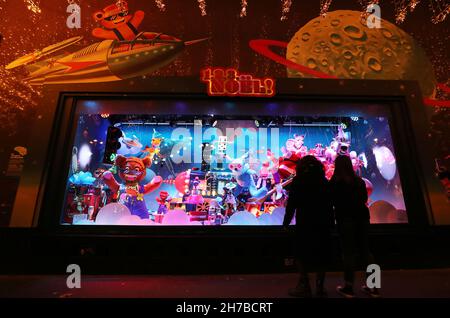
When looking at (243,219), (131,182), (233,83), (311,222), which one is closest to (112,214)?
(131,182)

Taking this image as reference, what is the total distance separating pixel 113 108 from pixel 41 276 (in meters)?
3.00

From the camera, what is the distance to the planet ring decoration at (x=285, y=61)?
5.74 meters

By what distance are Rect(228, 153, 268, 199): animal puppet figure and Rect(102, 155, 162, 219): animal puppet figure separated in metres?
1.51

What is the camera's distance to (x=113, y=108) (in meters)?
5.69

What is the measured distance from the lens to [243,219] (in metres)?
5.30

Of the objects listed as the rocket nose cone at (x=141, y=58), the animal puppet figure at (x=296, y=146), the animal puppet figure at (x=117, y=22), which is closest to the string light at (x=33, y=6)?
the animal puppet figure at (x=117, y=22)

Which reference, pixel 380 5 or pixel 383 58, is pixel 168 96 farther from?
pixel 380 5

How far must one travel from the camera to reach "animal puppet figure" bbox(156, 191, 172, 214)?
578 centimetres

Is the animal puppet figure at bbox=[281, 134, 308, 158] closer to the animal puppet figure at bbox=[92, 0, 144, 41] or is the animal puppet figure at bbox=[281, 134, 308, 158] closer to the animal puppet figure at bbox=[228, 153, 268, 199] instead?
the animal puppet figure at bbox=[228, 153, 268, 199]

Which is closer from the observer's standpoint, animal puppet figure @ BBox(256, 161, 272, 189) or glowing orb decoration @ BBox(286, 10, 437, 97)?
glowing orb decoration @ BBox(286, 10, 437, 97)

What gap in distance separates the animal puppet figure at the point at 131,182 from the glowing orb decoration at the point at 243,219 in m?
1.69

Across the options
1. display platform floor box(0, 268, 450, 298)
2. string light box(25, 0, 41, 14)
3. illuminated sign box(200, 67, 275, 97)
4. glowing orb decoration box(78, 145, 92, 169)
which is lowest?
display platform floor box(0, 268, 450, 298)

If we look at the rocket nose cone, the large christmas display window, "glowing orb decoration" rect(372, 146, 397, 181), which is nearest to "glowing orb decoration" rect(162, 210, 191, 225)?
the large christmas display window
